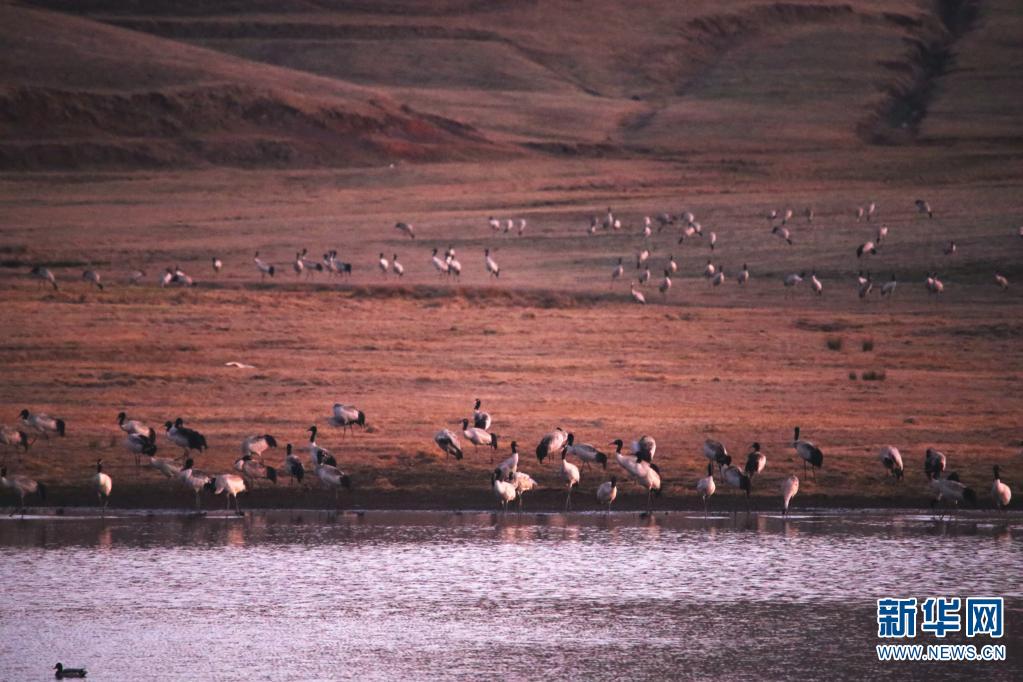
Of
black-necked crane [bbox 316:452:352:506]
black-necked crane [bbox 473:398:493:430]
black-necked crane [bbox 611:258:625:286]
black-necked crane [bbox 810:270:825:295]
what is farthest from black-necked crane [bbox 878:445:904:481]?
black-necked crane [bbox 611:258:625:286]

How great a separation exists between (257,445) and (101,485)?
290cm

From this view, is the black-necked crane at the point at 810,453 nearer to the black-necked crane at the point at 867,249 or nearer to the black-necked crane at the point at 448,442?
the black-necked crane at the point at 448,442

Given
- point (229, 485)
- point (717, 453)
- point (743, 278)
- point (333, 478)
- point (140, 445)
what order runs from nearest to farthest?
point (229, 485) → point (333, 478) → point (717, 453) → point (140, 445) → point (743, 278)

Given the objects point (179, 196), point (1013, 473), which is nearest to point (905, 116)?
point (179, 196)

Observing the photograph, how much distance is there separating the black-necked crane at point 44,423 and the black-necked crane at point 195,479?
3.32 metres

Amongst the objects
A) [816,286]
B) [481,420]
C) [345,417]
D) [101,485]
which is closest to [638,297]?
[816,286]

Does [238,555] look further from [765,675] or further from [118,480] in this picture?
[765,675]

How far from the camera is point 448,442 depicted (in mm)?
25172

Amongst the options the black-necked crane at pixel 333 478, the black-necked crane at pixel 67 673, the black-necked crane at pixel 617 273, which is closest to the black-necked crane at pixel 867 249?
the black-necked crane at pixel 617 273

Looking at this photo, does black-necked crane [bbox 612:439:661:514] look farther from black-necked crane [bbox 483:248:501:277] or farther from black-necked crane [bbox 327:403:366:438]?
black-necked crane [bbox 483:248:501:277]

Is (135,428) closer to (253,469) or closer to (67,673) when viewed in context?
(253,469)

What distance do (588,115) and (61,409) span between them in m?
90.1

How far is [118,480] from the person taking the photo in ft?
80.6

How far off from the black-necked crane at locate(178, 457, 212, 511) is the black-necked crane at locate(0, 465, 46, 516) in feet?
6.01
